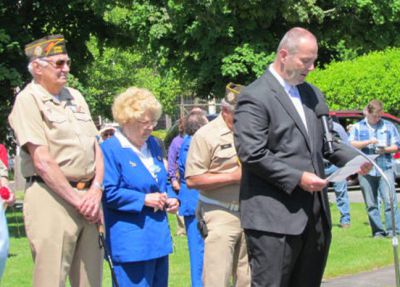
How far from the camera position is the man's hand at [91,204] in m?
5.47

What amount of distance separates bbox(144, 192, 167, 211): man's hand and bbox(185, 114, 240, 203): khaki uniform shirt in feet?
2.32

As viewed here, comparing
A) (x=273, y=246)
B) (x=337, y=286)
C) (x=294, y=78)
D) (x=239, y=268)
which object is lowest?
(x=337, y=286)

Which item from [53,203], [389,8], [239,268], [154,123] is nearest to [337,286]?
[239,268]

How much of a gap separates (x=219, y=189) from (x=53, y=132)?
5.39ft

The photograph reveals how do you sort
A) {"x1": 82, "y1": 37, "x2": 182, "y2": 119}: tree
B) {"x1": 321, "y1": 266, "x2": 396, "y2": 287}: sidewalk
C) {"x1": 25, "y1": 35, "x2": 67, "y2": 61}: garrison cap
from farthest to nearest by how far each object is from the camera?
1. {"x1": 82, "y1": 37, "x2": 182, "y2": 119}: tree
2. {"x1": 321, "y1": 266, "x2": 396, "y2": 287}: sidewalk
3. {"x1": 25, "y1": 35, "x2": 67, "y2": 61}: garrison cap

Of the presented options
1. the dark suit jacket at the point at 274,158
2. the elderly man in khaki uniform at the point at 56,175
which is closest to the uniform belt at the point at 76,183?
the elderly man in khaki uniform at the point at 56,175

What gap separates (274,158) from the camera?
199 inches

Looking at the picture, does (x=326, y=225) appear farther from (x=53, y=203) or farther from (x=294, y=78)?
(x=53, y=203)

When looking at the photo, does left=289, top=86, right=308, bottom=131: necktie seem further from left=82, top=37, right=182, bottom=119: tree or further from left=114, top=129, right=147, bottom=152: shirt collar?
left=82, top=37, right=182, bottom=119: tree

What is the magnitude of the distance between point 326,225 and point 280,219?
0.38 metres

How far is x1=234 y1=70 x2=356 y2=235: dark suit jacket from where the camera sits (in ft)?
16.6

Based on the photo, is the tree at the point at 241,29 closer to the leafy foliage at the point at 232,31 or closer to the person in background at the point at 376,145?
the leafy foliage at the point at 232,31

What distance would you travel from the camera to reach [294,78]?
208 inches

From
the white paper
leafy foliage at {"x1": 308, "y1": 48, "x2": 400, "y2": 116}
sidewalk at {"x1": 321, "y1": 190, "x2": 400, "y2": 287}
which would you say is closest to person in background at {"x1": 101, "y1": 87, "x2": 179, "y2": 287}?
the white paper
